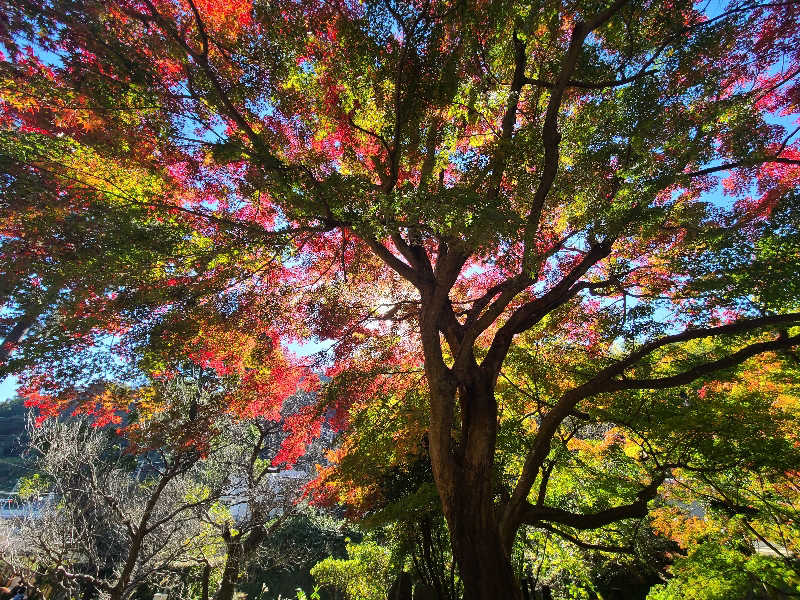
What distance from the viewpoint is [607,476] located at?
5641 mm

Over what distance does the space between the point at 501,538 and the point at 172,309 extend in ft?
15.0

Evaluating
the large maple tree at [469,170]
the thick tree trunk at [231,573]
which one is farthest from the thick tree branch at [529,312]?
the thick tree trunk at [231,573]

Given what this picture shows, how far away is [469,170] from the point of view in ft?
14.0

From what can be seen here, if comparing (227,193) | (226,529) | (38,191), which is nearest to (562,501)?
(226,529)

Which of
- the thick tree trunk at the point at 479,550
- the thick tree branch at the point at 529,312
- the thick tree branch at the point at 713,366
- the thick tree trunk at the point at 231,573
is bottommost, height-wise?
the thick tree trunk at the point at 231,573

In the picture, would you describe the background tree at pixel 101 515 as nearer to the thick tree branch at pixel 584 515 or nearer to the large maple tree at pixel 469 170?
the large maple tree at pixel 469 170

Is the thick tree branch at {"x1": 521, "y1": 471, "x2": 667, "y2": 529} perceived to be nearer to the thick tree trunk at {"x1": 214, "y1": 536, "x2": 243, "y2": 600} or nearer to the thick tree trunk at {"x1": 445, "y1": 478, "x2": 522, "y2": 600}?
the thick tree trunk at {"x1": 445, "y1": 478, "x2": 522, "y2": 600}

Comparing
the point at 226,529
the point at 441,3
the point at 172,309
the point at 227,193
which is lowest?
the point at 226,529

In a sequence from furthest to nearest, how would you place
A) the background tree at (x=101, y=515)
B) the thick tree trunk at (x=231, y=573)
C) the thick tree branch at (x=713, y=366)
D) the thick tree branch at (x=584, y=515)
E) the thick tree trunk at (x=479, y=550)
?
the background tree at (x=101, y=515)
the thick tree trunk at (x=231, y=573)
the thick tree branch at (x=584, y=515)
the thick tree trunk at (x=479, y=550)
the thick tree branch at (x=713, y=366)

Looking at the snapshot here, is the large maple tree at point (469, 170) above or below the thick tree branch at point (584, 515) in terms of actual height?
above

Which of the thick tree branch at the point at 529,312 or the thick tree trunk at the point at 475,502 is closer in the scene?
the thick tree trunk at the point at 475,502

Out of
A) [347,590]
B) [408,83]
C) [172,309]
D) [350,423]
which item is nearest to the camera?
[408,83]

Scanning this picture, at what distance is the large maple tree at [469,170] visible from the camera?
11.5 ft

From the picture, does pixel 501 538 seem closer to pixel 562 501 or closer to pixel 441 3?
pixel 562 501
